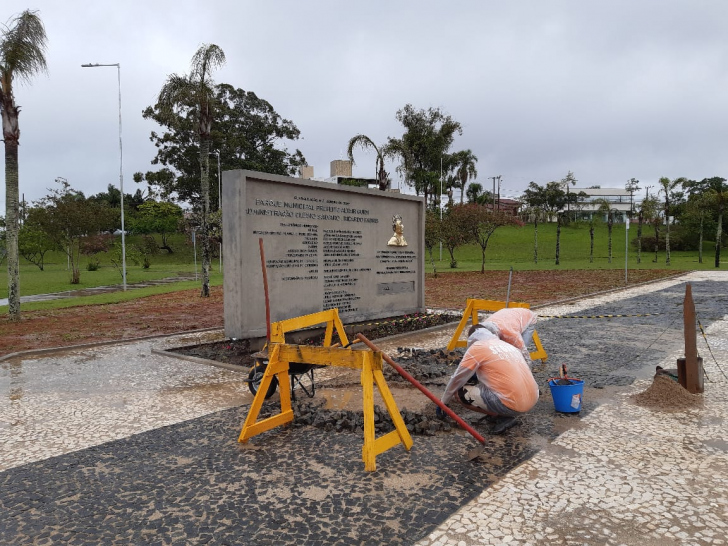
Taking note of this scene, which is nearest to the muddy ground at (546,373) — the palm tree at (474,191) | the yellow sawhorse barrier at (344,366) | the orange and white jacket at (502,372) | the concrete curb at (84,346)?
the orange and white jacket at (502,372)

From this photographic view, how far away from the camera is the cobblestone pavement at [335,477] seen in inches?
130

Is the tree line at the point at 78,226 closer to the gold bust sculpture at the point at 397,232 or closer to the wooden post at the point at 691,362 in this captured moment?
the gold bust sculpture at the point at 397,232

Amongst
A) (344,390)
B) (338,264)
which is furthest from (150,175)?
(344,390)

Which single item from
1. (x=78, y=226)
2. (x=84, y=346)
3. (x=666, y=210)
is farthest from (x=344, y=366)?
(x=666, y=210)

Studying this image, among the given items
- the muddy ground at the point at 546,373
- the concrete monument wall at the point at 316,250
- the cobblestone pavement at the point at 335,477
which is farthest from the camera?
the concrete monument wall at the point at 316,250

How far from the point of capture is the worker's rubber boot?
4.99 m

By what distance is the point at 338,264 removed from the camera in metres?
10.6

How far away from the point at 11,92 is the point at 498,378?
14.9 metres

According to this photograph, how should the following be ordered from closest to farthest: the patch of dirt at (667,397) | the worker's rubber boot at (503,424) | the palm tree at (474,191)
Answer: the worker's rubber boot at (503,424), the patch of dirt at (667,397), the palm tree at (474,191)

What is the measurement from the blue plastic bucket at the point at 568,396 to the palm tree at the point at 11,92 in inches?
546

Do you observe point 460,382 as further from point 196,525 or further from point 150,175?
point 150,175

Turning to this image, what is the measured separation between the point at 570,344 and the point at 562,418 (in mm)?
4523

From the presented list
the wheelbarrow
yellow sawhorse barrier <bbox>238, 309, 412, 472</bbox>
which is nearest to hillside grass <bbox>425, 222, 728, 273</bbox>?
the wheelbarrow

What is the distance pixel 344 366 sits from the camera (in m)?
5.01
